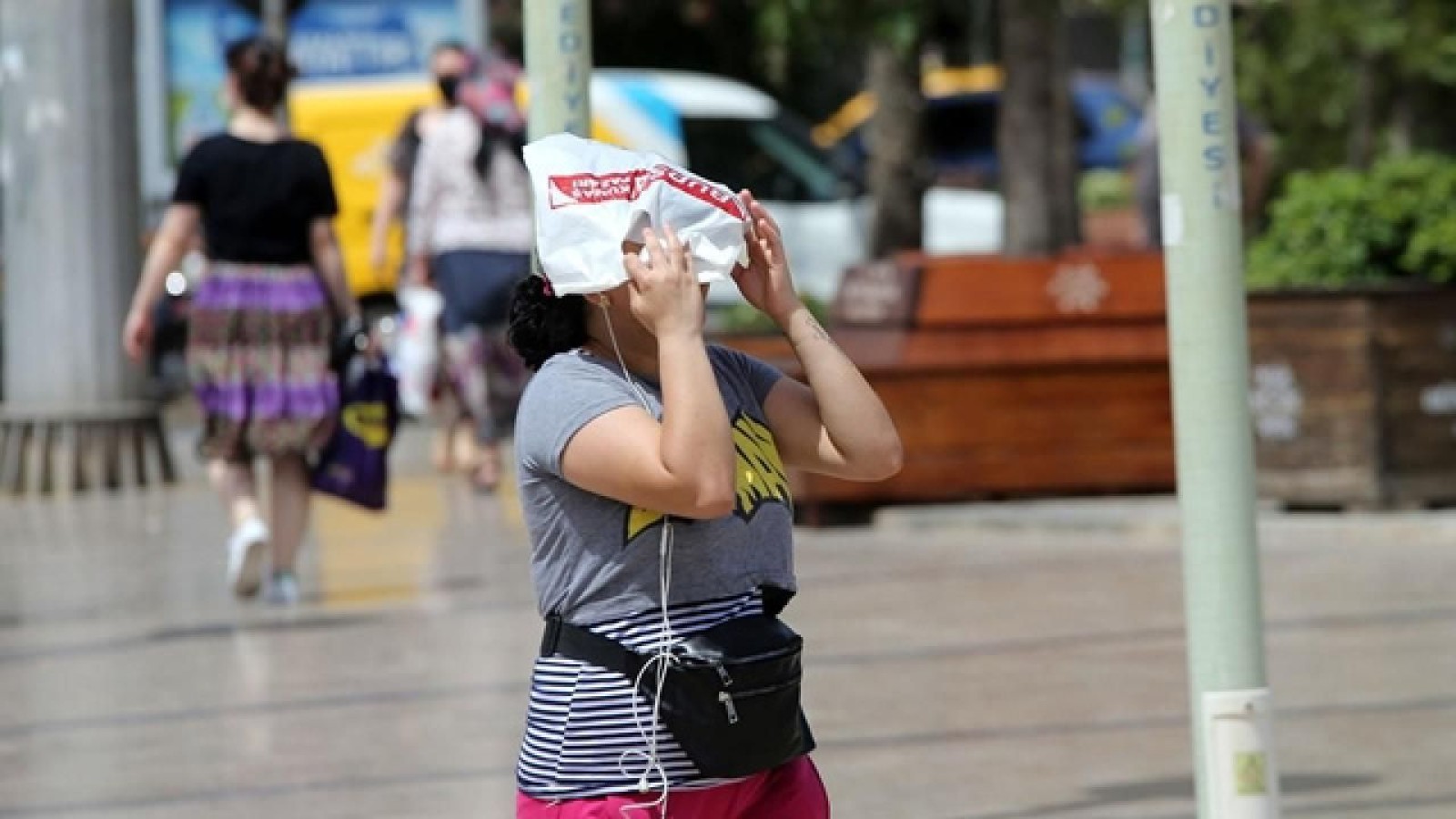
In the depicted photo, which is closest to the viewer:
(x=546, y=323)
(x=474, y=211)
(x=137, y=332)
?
(x=546, y=323)

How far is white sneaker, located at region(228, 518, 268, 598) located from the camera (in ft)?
32.7

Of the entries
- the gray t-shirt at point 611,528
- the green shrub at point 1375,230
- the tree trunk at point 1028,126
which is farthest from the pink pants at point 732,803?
the tree trunk at point 1028,126

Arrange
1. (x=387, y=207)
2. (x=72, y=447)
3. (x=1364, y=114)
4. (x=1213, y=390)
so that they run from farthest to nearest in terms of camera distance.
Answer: (x=1364, y=114) → (x=72, y=447) → (x=387, y=207) → (x=1213, y=390)

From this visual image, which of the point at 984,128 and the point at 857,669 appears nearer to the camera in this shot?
the point at 857,669

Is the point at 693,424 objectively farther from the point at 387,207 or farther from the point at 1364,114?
the point at 1364,114

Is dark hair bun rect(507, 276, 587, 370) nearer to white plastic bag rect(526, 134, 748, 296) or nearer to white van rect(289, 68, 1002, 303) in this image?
white plastic bag rect(526, 134, 748, 296)

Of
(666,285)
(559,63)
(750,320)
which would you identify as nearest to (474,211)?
(750,320)

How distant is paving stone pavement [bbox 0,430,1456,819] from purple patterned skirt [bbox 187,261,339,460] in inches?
23.5

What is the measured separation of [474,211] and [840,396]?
30.1 ft

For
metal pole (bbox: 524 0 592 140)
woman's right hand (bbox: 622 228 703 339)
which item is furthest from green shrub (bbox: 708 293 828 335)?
woman's right hand (bbox: 622 228 703 339)

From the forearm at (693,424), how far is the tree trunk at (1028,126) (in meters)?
10.2

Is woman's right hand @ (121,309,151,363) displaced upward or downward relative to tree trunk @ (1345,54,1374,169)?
downward

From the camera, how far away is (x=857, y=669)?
8445mm

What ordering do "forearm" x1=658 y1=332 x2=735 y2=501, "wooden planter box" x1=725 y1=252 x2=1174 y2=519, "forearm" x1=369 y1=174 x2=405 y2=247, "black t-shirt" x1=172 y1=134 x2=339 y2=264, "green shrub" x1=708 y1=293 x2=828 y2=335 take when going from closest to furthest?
1. "forearm" x1=658 y1=332 x2=735 y2=501
2. "black t-shirt" x1=172 y1=134 x2=339 y2=264
3. "wooden planter box" x1=725 y1=252 x2=1174 y2=519
4. "green shrub" x1=708 y1=293 x2=828 y2=335
5. "forearm" x1=369 y1=174 x2=405 y2=247
